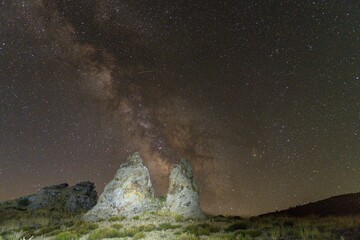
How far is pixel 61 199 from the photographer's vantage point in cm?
4397

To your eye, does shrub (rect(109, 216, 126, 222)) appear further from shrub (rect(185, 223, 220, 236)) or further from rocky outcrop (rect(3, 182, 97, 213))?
rocky outcrop (rect(3, 182, 97, 213))

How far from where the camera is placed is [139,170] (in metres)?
34.5

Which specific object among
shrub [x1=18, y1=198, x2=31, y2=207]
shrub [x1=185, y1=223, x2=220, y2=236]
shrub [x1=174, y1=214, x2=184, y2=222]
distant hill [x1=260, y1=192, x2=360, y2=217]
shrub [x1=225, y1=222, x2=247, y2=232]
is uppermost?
shrub [x1=18, y1=198, x2=31, y2=207]

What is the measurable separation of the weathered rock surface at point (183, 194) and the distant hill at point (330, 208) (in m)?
8.69

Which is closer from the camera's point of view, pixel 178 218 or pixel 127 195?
pixel 178 218

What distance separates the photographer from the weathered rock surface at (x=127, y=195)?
3022 cm

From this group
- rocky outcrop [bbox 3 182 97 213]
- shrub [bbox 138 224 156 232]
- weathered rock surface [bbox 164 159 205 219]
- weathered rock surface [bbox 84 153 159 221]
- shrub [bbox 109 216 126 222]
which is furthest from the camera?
rocky outcrop [bbox 3 182 97 213]

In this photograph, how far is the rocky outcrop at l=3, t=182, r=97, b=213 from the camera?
137 feet

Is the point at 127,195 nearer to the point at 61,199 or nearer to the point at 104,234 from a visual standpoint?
the point at 104,234

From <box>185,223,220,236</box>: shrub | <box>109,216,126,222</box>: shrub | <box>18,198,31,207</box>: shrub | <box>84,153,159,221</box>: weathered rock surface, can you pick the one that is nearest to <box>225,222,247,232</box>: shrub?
<box>185,223,220,236</box>: shrub

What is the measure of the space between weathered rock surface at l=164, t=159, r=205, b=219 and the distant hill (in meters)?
8.69

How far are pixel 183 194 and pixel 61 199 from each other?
22.0 metres

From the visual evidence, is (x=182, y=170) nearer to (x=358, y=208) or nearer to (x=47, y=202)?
(x=358, y=208)

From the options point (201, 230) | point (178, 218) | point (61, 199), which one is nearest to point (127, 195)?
point (178, 218)
